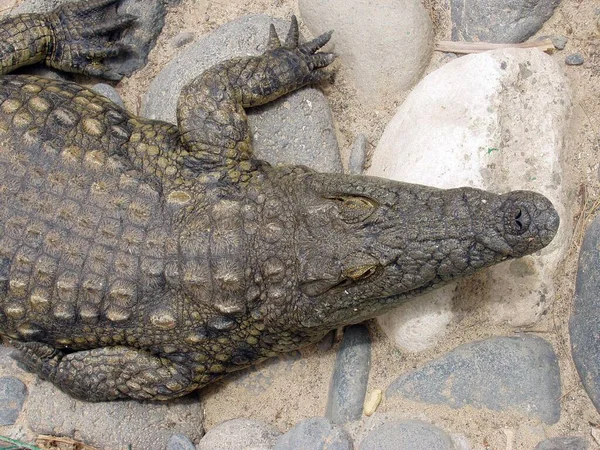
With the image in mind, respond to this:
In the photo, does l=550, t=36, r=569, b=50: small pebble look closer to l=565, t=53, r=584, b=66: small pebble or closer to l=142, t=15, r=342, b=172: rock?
l=565, t=53, r=584, b=66: small pebble

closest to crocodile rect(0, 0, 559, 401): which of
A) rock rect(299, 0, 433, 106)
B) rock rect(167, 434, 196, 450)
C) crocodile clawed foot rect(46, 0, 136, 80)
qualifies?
rock rect(167, 434, 196, 450)

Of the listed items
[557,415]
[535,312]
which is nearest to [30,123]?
[535,312]

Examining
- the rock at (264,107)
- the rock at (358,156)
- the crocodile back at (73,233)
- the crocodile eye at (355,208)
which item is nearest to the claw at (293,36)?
the rock at (264,107)

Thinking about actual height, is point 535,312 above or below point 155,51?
below

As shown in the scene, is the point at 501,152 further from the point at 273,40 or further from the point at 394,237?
the point at 273,40

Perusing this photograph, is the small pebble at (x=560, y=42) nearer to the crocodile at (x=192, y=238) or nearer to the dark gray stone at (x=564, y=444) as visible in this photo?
the crocodile at (x=192, y=238)

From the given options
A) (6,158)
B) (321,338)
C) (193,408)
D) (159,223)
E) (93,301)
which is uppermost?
(6,158)

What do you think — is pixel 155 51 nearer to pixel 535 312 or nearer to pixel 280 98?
pixel 280 98
